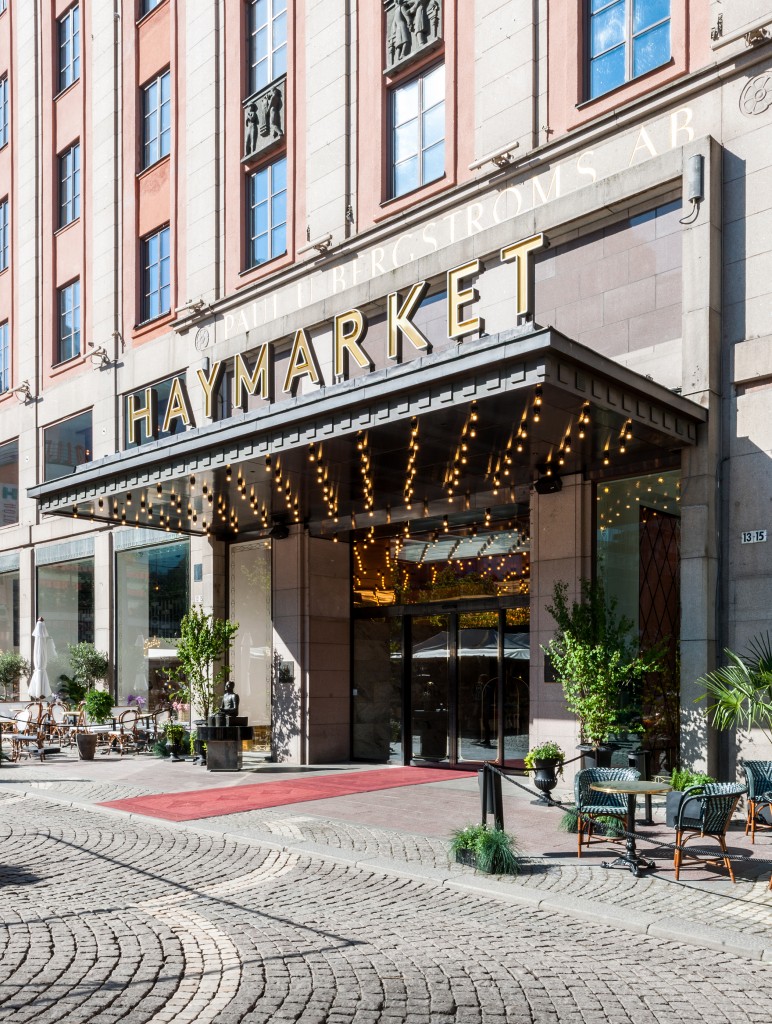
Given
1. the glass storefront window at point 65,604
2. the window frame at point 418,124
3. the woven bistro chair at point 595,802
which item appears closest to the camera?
the woven bistro chair at point 595,802

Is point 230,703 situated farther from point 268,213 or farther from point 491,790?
point 268,213

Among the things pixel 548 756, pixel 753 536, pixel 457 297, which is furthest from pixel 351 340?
pixel 548 756

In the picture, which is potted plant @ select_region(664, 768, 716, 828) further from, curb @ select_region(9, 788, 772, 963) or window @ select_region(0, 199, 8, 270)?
window @ select_region(0, 199, 8, 270)

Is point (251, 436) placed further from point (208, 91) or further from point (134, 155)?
point (134, 155)

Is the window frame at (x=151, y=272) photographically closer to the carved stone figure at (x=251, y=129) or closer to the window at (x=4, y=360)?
the carved stone figure at (x=251, y=129)

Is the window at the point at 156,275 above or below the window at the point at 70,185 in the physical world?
below

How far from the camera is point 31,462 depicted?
30828 mm

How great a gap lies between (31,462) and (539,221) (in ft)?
64.5

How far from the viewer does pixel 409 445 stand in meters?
14.6

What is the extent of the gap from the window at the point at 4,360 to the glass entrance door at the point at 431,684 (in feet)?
62.5

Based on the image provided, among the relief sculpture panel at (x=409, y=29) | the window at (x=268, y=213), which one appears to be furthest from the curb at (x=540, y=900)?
the relief sculpture panel at (x=409, y=29)

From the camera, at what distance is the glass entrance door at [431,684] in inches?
763

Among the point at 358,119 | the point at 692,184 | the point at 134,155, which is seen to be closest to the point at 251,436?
the point at 692,184

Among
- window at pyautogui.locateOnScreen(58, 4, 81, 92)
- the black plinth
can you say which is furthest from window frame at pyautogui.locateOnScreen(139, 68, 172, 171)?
the black plinth
